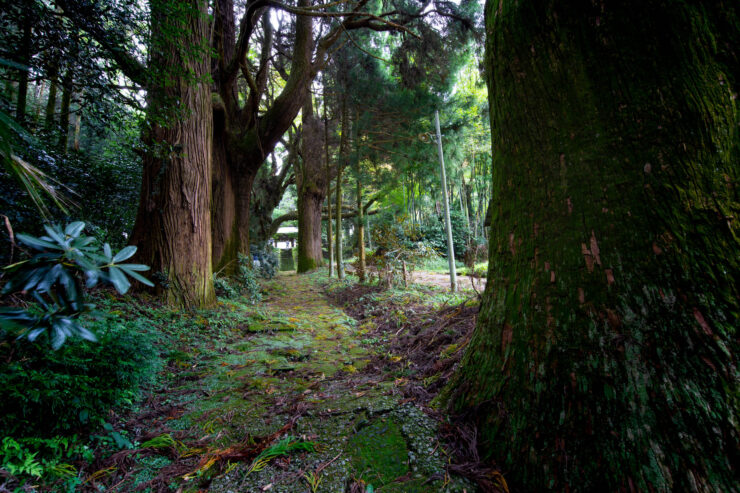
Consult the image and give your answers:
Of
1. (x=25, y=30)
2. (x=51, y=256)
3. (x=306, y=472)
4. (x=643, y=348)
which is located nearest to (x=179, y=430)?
(x=306, y=472)

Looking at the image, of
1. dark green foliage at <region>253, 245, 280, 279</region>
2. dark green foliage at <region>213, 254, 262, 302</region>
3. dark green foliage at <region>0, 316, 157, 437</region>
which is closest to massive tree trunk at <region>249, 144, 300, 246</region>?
dark green foliage at <region>253, 245, 280, 279</region>

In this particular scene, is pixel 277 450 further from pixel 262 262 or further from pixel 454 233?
pixel 454 233

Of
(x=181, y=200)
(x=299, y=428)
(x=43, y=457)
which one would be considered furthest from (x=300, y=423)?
(x=181, y=200)

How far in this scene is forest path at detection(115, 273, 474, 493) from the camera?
119cm

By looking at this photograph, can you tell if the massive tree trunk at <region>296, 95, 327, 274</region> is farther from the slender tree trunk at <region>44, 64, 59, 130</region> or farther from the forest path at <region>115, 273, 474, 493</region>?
the forest path at <region>115, 273, 474, 493</region>

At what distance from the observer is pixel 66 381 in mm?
1331

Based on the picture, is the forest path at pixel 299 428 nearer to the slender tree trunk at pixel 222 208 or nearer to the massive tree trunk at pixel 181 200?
the massive tree trunk at pixel 181 200

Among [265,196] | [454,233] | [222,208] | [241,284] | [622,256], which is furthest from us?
[454,233]

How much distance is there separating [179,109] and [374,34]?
23.3 feet

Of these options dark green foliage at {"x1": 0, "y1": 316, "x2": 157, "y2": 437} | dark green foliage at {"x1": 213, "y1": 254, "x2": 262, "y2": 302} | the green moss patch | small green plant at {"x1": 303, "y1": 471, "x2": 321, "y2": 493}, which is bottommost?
small green plant at {"x1": 303, "y1": 471, "x2": 321, "y2": 493}

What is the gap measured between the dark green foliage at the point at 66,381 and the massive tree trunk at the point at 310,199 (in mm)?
9847

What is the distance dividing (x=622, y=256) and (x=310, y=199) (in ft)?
37.7

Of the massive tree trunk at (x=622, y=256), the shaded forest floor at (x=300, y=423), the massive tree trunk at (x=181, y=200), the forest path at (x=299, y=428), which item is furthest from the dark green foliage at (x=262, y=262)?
the massive tree trunk at (x=622, y=256)

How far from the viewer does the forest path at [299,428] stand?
1.19 metres
